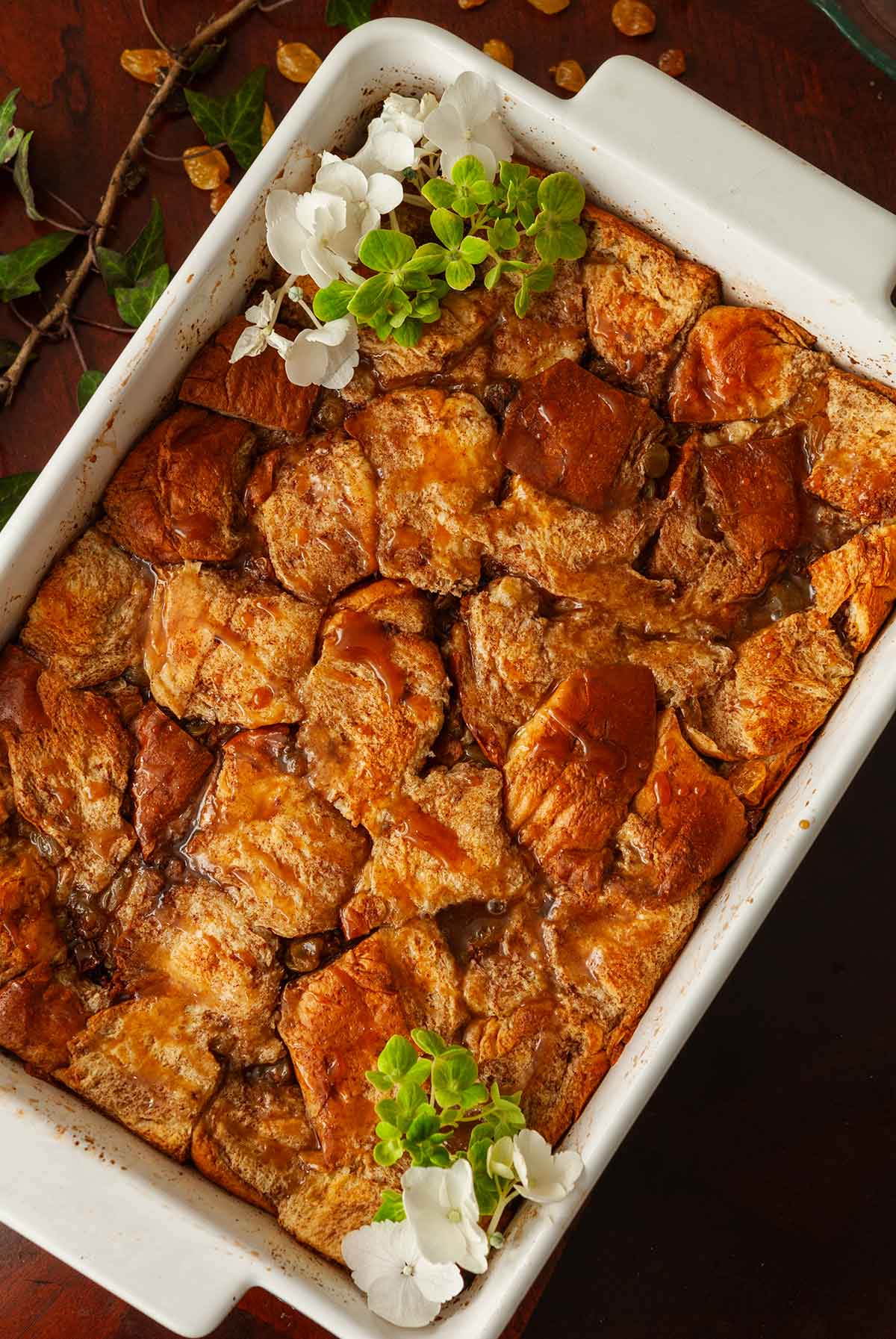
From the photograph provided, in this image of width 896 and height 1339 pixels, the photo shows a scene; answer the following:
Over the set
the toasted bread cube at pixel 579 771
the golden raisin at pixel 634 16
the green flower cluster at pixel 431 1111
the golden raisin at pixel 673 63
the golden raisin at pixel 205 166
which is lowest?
the green flower cluster at pixel 431 1111

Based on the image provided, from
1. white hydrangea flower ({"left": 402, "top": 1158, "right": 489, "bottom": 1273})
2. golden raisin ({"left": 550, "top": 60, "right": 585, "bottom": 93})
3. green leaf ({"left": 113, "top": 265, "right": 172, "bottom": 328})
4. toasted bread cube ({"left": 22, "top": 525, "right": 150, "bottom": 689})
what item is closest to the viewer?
white hydrangea flower ({"left": 402, "top": 1158, "right": 489, "bottom": 1273})

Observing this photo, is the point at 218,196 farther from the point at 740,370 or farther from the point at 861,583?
the point at 861,583

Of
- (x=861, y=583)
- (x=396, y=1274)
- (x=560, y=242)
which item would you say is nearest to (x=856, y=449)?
(x=861, y=583)

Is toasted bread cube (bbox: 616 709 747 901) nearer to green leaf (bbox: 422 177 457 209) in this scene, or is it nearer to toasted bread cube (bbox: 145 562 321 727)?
toasted bread cube (bbox: 145 562 321 727)

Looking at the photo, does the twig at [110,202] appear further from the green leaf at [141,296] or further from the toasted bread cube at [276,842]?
the toasted bread cube at [276,842]

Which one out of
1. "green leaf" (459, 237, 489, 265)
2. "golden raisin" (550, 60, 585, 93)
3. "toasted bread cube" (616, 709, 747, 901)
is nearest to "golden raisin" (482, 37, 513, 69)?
"golden raisin" (550, 60, 585, 93)

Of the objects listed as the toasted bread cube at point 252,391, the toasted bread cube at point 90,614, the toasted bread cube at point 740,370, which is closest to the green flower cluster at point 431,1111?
the toasted bread cube at point 90,614

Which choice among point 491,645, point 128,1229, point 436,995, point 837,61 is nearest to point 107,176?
point 491,645
